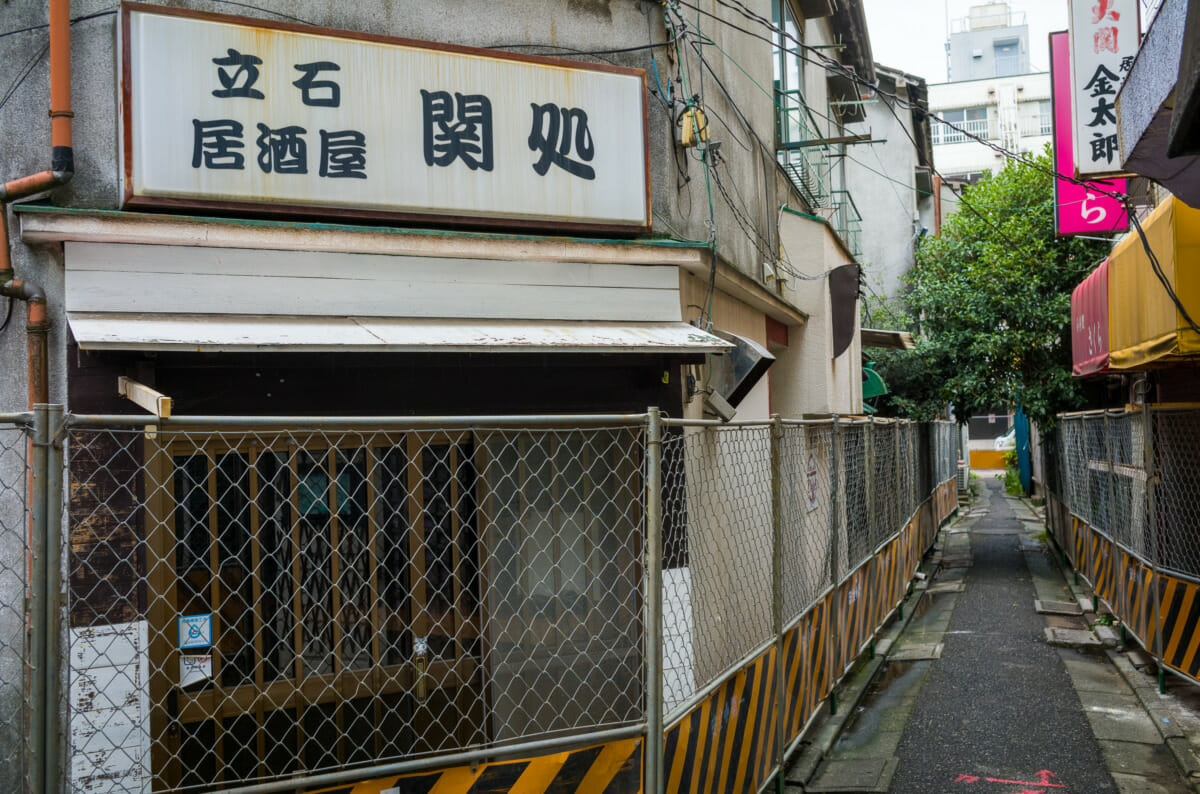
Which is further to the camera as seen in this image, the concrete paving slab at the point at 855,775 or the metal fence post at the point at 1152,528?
the metal fence post at the point at 1152,528

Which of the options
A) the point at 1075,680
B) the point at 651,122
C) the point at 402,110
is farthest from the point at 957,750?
the point at 402,110

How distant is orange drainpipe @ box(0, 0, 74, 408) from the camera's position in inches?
187

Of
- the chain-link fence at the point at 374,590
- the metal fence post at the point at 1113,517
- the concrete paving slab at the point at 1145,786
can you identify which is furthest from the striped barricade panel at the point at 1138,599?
the chain-link fence at the point at 374,590

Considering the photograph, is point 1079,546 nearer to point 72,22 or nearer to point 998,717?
point 998,717

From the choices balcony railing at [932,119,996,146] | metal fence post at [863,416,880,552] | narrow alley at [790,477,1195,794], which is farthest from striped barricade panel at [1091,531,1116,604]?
balcony railing at [932,119,996,146]

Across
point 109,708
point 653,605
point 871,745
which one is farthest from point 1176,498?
point 109,708

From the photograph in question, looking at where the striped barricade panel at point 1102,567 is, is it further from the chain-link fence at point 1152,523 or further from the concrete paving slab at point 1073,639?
the concrete paving slab at point 1073,639

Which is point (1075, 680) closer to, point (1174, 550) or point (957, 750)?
point (1174, 550)

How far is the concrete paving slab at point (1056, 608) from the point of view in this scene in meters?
11.5

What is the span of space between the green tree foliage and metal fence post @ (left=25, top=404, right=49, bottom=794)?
47.9 ft

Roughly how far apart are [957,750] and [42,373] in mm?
6305

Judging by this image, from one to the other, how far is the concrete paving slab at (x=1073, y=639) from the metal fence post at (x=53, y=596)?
9580 millimetres

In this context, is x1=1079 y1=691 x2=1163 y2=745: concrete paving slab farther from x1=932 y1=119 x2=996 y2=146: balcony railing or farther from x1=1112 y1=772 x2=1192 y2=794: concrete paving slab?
x1=932 y1=119 x2=996 y2=146: balcony railing

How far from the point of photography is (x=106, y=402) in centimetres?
491
